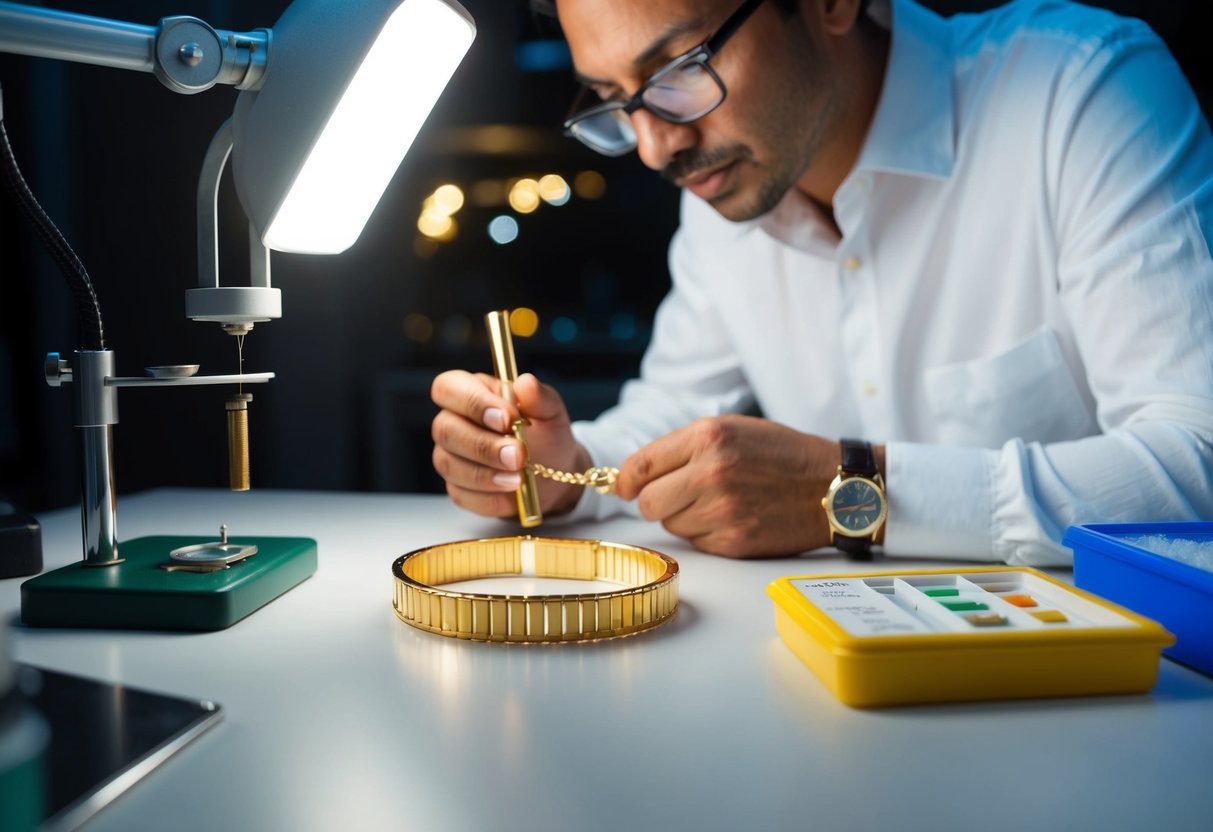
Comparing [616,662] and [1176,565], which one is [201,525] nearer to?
[616,662]

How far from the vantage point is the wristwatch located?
95 cm

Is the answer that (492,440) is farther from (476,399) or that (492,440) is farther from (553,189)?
(553,189)

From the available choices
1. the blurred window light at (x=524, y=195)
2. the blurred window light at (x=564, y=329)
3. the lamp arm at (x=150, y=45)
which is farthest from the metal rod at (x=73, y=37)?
the blurred window light at (x=524, y=195)

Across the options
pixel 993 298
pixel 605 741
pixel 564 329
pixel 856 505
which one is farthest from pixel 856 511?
pixel 564 329

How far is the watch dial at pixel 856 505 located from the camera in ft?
3.13

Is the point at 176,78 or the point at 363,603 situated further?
the point at 363,603

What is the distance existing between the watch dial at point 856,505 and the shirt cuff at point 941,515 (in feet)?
0.09

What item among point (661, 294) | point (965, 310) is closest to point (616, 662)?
point (965, 310)

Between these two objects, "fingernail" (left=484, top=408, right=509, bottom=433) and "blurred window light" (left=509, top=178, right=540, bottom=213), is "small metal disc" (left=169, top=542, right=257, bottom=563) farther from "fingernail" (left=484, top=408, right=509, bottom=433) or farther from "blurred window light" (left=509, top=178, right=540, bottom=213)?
"blurred window light" (left=509, top=178, right=540, bottom=213)

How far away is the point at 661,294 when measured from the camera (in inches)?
142

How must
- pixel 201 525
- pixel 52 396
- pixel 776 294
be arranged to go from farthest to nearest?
1. pixel 52 396
2. pixel 776 294
3. pixel 201 525

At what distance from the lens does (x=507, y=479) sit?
102cm

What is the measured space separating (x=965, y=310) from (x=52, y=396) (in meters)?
1.78

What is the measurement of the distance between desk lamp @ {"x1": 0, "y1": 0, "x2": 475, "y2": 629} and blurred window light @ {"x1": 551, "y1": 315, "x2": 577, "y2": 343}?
242cm
